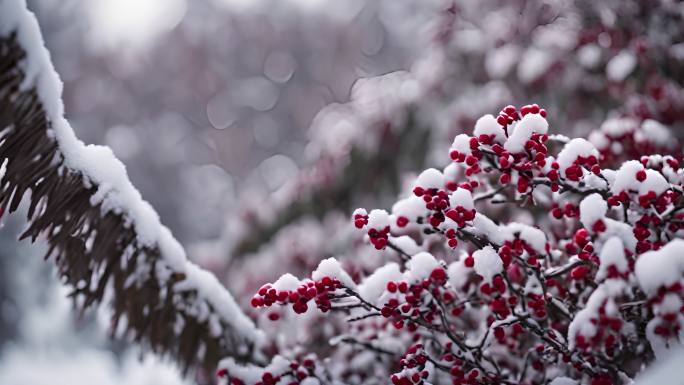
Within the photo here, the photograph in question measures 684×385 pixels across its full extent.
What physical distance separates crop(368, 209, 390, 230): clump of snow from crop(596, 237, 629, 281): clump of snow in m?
0.53

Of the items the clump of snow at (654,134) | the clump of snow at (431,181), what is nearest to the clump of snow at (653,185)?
the clump of snow at (431,181)

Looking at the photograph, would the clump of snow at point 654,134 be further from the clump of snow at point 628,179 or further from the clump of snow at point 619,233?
the clump of snow at point 619,233

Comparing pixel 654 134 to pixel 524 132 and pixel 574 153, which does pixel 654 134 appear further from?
pixel 524 132

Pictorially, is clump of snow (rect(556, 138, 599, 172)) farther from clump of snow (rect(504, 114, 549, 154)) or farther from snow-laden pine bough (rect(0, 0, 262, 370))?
snow-laden pine bough (rect(0, 0, 262, 370))

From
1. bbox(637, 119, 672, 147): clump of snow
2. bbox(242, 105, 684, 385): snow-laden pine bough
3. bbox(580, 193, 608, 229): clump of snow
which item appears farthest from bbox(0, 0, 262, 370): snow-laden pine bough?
bbox(637, 119, 672, 147): clump of snow

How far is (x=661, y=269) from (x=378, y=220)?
658 mm

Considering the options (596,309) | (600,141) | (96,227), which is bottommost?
(596,309)

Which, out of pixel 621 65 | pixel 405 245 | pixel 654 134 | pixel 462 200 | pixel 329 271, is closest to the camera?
pixel 462 200

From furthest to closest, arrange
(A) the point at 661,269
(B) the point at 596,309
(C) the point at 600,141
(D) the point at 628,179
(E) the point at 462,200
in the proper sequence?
1. (C) the point at 600,141
2. (E) the point at 462,200
3. (D) the point at 628,179
4. (B) the point at 596,309
5. (A) the point at 661,269

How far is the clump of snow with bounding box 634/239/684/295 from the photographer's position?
105 cm

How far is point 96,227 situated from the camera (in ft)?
5.75

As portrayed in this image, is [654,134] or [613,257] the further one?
[654,134]

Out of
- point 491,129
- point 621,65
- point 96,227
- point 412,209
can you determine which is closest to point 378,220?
point 412,209

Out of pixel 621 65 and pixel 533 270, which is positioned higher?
pixel 621 65
